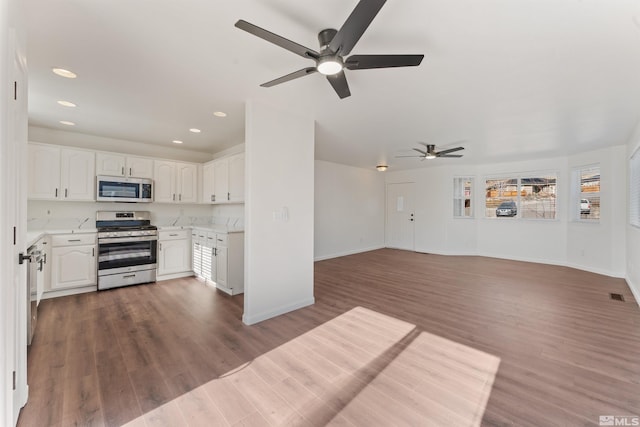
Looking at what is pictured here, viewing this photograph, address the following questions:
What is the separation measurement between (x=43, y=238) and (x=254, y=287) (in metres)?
3.19

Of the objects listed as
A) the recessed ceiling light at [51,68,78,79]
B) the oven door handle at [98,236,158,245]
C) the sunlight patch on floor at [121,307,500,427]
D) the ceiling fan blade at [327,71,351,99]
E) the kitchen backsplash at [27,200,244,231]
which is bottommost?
the sunlight patch on floor at [121,307,500,427]

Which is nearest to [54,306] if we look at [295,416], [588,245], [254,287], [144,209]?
[144,209]

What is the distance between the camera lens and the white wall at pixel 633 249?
3.82 m

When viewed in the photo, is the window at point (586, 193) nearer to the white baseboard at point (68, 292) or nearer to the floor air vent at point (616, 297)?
the floor air vent at point (616, 297)

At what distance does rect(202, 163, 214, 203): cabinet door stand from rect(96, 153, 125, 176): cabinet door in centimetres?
135

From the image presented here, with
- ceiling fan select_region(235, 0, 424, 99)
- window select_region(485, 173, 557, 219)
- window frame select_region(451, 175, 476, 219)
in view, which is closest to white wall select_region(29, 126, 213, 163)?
ceiling fan select_region(235, 0, 424, 99)

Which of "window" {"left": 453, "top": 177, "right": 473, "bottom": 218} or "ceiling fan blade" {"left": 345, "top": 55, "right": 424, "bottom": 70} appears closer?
"ceiling fan blade" {"left": 345, "top": 55, "right": 424, "bottom": 70}

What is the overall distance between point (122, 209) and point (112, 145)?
1206 mm

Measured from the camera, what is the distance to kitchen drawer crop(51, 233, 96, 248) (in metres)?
3.85

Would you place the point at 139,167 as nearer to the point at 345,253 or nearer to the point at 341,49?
the point at 341,49

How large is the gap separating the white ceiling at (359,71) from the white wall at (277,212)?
304 mm

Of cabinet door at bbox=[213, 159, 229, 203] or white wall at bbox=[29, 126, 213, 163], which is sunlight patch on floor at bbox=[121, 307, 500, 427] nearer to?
cabinet door at bbox=[213, 159, 229, 203]

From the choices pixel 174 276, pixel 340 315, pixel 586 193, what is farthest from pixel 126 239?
pixel 586 193

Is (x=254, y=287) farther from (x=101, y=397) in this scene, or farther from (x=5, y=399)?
(x=5, y=399)
